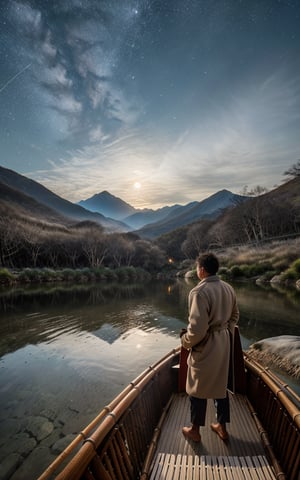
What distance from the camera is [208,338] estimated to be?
8.92 ft

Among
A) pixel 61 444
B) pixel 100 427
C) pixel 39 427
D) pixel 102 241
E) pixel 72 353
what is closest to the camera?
pixel 100 427

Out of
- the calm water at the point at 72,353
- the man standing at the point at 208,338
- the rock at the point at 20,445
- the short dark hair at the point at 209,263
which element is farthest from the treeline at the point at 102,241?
the man standing at the point at 208,338

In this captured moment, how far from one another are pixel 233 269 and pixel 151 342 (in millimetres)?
22388

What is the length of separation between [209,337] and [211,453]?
124cm

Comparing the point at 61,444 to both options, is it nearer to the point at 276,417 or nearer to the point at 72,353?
the point at 276,417

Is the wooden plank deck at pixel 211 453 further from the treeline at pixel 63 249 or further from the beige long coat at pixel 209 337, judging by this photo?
the treeline at pixel 63 249

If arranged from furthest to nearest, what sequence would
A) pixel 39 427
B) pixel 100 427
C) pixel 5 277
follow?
pixel 5 277 < pixel 39 427 < pixel 100 427

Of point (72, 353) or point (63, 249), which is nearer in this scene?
point (72, 353)

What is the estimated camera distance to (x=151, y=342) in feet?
30.9

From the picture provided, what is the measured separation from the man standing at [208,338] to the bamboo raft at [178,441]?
40 centimetres

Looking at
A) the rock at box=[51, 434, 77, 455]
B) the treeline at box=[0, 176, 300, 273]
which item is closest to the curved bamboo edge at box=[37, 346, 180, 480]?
the rock at box=[51, 434, 77, 455]

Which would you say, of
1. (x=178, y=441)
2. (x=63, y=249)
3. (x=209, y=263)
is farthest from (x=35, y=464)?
(x=63, y=249)

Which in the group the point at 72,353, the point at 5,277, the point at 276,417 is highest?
the point at 276,417

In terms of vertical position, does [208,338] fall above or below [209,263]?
below
